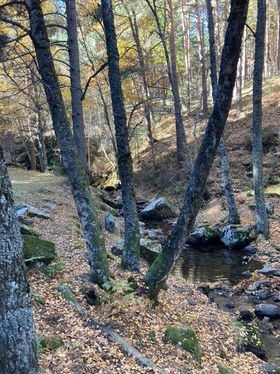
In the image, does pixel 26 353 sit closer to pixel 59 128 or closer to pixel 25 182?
pixel 59 128

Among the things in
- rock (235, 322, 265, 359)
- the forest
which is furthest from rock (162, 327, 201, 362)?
rock (235, 322, 265, 359)

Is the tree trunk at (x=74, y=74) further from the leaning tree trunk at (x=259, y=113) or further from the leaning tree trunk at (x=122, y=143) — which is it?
the leaning tree trunk at (x=259, y=113)

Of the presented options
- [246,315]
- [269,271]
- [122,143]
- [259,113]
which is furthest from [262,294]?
[259,113]

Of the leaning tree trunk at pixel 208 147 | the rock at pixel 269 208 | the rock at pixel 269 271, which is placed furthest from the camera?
the rock at pixel 269 208

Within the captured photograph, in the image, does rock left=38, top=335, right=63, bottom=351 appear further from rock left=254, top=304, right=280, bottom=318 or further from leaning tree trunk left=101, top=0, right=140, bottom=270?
rock left=254, top=304, right=280, bottom=318

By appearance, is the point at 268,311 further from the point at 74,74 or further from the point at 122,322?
the point at 74,74

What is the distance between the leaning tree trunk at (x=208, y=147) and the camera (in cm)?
518

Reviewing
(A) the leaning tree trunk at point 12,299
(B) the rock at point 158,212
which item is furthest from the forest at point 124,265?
(B) the rock at point 158,212

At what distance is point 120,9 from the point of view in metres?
20.8

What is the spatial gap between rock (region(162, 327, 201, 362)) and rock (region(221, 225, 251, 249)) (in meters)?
7.08

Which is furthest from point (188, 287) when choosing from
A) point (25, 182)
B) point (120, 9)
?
point (120, 9)

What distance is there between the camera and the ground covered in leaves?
453cm

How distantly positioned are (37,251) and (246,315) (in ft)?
15.1

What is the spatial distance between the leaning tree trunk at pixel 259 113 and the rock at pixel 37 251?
7.81 m
